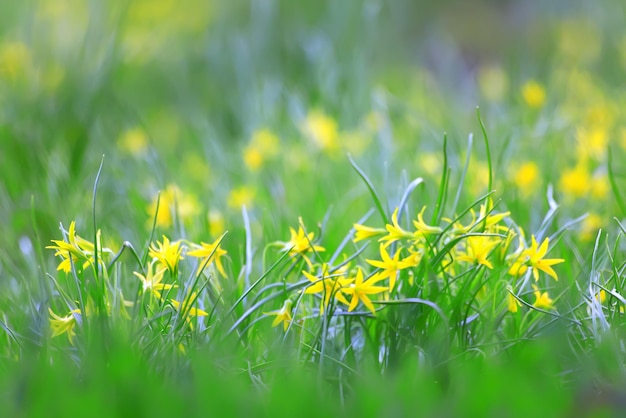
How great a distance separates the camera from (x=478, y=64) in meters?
6.30

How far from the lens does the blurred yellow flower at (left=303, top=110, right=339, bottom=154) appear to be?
10.7 feet

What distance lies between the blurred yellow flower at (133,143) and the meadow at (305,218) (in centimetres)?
2

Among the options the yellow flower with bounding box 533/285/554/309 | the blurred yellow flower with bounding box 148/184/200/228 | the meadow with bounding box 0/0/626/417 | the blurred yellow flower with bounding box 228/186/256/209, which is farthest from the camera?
the blurred yellow flower with bounding box 228/186/256/209

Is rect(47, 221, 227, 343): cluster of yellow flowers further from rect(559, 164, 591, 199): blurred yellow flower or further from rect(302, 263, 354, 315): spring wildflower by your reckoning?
rect(559, 164, 591, 199): blurred yellow flower

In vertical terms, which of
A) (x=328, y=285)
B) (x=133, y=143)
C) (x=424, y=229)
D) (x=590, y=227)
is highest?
(x=424, y=229)

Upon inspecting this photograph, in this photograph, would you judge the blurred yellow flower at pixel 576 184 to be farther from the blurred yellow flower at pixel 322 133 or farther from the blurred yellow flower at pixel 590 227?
the blurred yellow flower at pixel 322 133

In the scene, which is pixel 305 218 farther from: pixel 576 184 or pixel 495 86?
pixel 495 86

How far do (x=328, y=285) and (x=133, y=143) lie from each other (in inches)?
76.6

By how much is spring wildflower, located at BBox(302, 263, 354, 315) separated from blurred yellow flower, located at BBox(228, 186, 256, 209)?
1.08m

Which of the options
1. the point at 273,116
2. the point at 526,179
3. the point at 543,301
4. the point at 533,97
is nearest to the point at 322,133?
the point at 273,116

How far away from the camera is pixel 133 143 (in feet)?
10.9

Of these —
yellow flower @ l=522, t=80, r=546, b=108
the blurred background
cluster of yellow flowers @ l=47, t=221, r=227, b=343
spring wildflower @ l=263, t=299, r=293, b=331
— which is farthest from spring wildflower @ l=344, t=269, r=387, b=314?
yellow flower @ l=522, t=80, r=546, b=108

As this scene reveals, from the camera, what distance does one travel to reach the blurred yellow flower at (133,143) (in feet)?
10.8

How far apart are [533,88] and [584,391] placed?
242 centimetres
